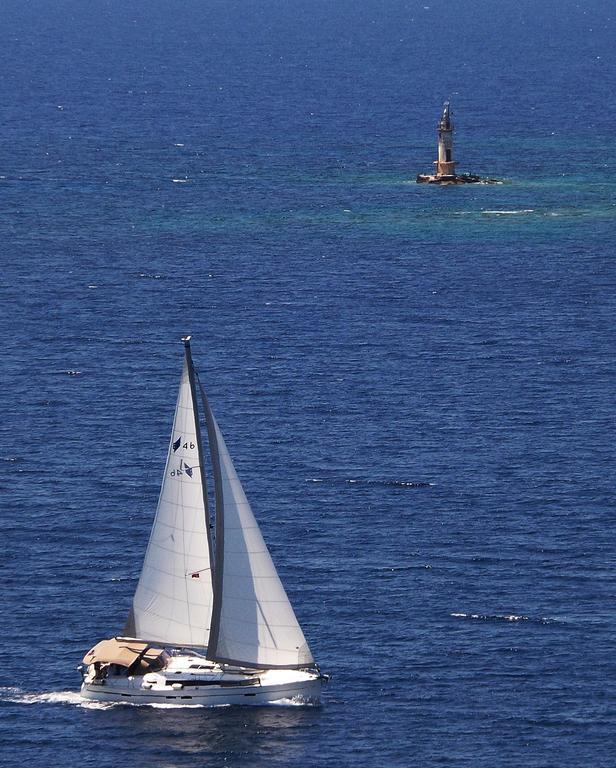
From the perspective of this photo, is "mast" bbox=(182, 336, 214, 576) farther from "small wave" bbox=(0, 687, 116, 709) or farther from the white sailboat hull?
"small wave" bbox=(0, 687, 116, 709)

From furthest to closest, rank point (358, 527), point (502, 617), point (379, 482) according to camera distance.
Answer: point (379, 482), point (358, 527), point (502, 617)

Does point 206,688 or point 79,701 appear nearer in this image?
point 206,688

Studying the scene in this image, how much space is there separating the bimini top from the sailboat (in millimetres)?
58

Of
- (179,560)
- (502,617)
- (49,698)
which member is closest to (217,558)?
(179,560)

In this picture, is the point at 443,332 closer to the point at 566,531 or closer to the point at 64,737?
the point at 566,531

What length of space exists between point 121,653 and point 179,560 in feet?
20.9

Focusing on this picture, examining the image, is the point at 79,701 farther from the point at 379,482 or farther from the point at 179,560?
the point at 379,482

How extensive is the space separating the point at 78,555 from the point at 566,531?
34.1 m

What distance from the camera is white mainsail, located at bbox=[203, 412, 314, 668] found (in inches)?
4441

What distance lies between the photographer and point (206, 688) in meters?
113

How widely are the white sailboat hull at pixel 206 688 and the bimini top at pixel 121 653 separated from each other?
0.98 meters

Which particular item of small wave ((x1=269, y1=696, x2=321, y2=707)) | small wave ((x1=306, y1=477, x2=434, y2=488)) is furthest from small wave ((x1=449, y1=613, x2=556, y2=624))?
small wave ((x1=306, y1=477, x2=434, y2=488))

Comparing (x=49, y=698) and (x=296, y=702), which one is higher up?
(x=49, y=698)

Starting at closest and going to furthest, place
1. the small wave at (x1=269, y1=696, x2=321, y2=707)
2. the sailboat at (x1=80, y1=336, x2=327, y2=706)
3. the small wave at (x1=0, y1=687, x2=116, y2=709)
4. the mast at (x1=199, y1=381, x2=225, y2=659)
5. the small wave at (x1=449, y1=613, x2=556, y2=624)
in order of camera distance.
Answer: the mast at (x1=199, y1=381, x2=225, y2=659)
the sailboat at (x1=80, y1=336, x2=327, y2=706)
the small wave at (x1=269, y1=696, x2=321, y2=707)
the small wave at (x1=0, y1=687, x2=116, y2=709)
the small wave at (x1=449, y1=613, x2=556, y2=624)
